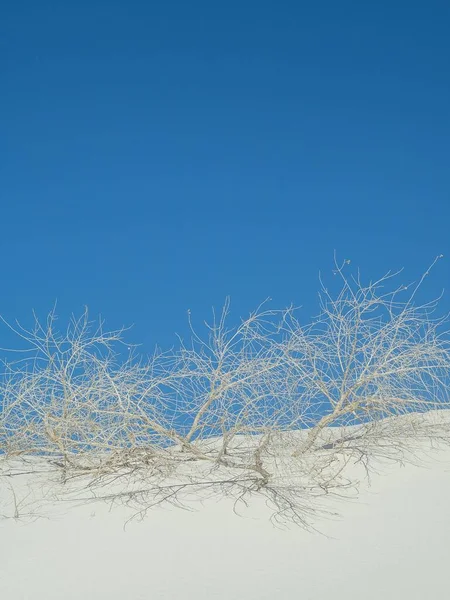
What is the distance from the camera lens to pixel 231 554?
5.81 meters

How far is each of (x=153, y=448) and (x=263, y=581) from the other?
2.70 metres

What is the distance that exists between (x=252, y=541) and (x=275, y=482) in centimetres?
122

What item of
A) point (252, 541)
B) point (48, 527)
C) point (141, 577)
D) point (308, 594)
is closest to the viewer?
point (308, 594)

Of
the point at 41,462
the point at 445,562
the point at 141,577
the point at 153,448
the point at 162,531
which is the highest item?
the point at 41,462

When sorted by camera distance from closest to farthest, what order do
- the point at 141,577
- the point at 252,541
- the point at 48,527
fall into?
the point at 141,577
the point at 252,541
the point at 48,527

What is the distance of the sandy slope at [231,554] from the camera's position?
5133 millimetres

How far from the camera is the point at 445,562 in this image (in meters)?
5.45

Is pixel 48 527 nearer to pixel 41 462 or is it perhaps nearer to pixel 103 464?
pixel 103 464

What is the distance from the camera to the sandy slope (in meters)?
5.13

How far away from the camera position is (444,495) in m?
7.05

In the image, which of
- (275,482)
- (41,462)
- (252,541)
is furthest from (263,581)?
(41,462)

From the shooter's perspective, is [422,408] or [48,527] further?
[422,408]

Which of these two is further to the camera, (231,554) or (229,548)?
(229,548)

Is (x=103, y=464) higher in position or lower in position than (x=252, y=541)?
higher
